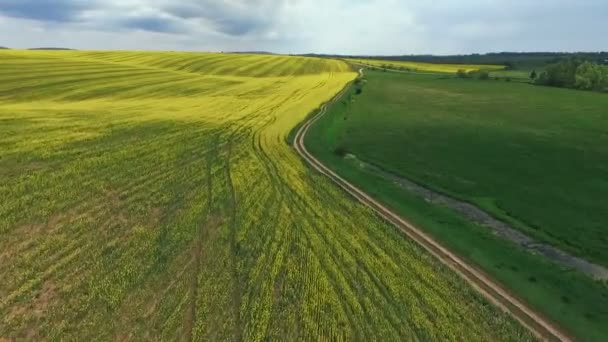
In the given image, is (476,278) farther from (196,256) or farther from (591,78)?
(591,78)

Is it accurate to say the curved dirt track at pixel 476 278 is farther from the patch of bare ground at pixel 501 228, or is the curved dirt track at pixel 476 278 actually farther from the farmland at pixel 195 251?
the patch of bare ground at pixel 501 228

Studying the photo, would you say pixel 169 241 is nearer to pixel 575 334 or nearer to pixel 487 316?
pixel 487 316

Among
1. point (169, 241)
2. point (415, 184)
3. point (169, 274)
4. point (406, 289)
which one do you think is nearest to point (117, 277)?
point (169, 274)

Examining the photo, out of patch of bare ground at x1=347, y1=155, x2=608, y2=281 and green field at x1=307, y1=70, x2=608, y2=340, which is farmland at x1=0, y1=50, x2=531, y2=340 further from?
patch of bare ground at x1=347, y1=155, x2=608, y2=281

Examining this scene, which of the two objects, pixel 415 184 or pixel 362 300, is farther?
pixel 415 184

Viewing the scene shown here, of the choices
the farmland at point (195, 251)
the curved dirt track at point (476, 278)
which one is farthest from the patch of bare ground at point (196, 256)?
the curved dirt track at point (476, 278)

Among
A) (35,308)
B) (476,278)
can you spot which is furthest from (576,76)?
(35,308)
